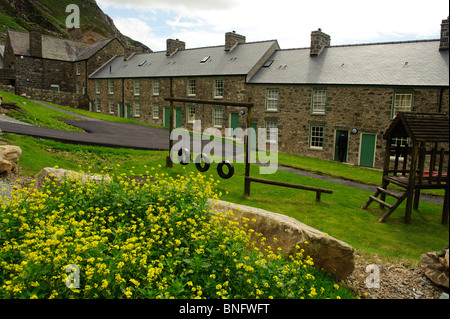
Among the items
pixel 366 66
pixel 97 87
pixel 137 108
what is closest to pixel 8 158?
pixel 366 66

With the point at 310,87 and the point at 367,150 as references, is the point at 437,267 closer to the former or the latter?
the point at 367,150

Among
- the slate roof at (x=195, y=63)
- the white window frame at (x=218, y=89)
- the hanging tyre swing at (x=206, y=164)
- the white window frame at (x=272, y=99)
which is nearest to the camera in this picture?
the hanging tyre swing at (x=206, y=164)

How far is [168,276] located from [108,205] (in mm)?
2669

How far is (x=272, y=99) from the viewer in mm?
29984

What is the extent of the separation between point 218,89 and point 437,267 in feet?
94.6

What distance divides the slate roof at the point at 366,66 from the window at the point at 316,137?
11.9 ft

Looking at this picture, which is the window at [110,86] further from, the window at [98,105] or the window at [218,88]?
the window at [218,88]

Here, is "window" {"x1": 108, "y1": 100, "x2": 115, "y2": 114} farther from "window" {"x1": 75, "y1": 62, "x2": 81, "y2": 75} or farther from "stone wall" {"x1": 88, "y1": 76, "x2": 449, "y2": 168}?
"stone wall" {"x1": 88, "y1": 76, "x2": 449, "y2": 168}

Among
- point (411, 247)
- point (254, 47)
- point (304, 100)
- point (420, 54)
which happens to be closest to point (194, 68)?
point (254, 47)

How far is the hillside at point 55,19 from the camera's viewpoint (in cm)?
8619

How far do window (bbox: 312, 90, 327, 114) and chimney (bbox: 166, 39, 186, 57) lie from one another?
846 inches

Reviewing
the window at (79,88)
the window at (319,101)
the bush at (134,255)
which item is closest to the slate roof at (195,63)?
the window at (79,88)

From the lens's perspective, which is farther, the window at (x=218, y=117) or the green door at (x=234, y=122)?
the window at (x=218, y=117)
